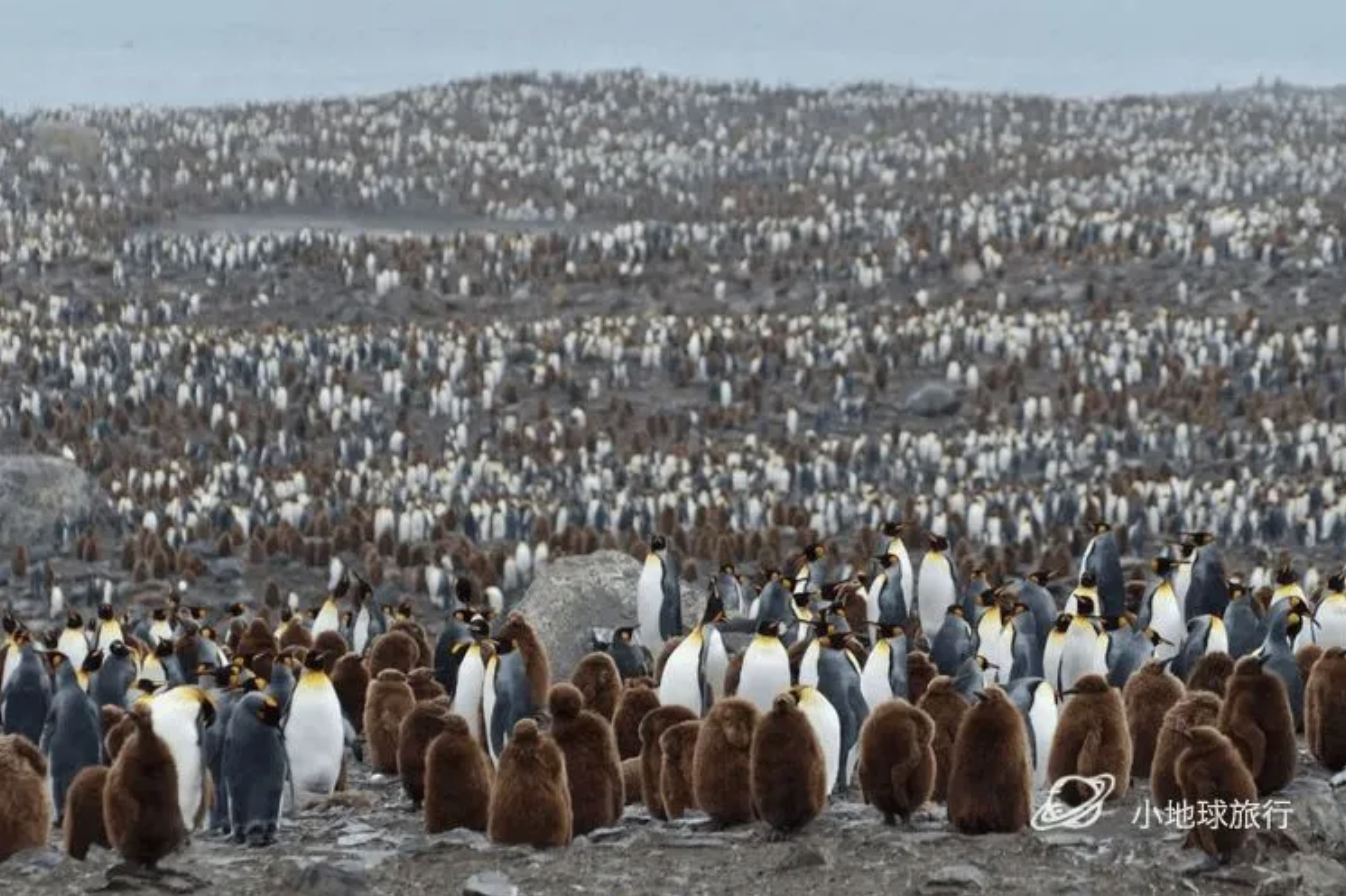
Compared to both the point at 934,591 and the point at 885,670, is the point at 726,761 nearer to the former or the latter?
the point at 885,670

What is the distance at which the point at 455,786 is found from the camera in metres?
9.49

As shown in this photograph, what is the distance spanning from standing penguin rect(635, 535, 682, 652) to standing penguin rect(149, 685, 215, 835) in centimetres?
599

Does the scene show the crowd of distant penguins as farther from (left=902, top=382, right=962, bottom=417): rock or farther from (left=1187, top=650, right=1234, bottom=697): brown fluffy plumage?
(left=902, top=382, right=962, bottom=417): rock

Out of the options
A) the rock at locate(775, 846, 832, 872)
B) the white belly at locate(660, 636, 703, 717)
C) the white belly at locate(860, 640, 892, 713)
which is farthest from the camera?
the white belly at locate(660, 636, 703, 717)

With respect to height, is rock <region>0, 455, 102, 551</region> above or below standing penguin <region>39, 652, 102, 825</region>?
above

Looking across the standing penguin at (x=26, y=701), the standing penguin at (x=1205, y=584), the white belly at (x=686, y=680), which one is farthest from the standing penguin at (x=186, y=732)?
the standing penguin at (x=1205, y=584)

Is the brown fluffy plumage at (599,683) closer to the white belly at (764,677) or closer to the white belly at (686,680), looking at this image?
the white belly at (686,680)

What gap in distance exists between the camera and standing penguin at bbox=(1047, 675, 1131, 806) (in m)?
9.61

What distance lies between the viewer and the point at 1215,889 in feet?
27.8

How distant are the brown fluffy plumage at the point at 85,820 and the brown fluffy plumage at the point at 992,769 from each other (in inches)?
136

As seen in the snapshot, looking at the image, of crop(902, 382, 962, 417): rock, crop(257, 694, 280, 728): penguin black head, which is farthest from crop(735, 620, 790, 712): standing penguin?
crop(902, 382, 962, 417): rock

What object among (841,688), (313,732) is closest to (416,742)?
(313,732)

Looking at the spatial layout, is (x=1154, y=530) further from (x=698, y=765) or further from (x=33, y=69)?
(x=33, y=69)

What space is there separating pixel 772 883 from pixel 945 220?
37.8 metres
